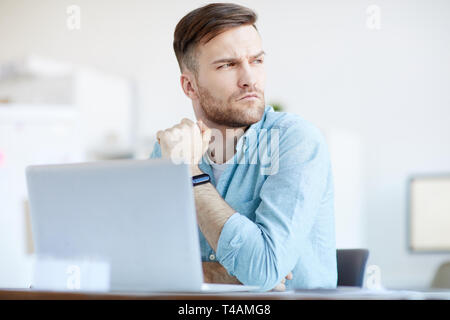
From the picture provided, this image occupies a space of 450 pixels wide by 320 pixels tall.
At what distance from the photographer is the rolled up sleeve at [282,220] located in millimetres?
967

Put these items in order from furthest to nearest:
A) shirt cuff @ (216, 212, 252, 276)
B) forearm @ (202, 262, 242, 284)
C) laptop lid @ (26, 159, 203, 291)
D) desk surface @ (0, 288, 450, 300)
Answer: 1. forearm @ (202, 262, 242, 284)
2. shirt cuff @ (216, 212, 252, 276)
3. laptop lid @ (26, 159, 203, 291)
4. desk surface @ (0, 288, 450, 300)

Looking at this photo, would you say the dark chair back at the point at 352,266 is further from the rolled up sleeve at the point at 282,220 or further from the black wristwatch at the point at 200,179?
the black wristwatch at the point at 200,179

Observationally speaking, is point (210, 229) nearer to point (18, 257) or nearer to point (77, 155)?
point (18, 257)

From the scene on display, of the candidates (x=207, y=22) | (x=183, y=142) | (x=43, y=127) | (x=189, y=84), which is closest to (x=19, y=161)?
(x=43, y=127)

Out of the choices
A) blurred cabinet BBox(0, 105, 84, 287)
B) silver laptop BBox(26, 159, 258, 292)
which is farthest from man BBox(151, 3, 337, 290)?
blurred cabinet BBox(0, 105, 84, 287)

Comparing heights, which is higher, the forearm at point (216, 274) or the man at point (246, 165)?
the man at point (246, 165)

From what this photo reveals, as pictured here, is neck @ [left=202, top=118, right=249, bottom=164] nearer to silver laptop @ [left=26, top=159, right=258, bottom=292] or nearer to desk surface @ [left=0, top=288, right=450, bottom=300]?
silver laptop @ [left=26, top=159, right=258, bottom=292]

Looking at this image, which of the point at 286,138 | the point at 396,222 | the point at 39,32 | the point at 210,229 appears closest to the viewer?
the point at 210,229

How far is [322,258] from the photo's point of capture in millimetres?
1112

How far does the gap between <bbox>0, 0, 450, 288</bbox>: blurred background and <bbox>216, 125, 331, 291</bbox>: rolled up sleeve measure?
2.03m

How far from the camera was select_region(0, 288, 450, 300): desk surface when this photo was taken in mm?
591

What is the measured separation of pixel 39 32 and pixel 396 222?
2613 mm

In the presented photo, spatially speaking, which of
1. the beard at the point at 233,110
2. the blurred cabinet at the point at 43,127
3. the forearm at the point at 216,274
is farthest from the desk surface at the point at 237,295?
the blurred cabinet at the point at 43,127
